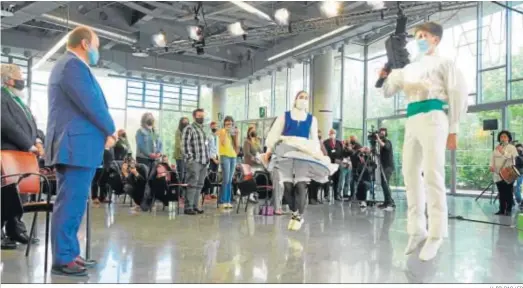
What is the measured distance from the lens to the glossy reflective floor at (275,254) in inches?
95.6

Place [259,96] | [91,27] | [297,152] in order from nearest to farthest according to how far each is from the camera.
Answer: [297,152]
[91,27]
[259,96]

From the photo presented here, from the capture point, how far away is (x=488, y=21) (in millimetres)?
10445

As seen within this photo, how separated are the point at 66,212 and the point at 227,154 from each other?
4.13 m

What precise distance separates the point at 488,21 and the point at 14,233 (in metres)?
10.7

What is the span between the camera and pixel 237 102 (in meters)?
17.2

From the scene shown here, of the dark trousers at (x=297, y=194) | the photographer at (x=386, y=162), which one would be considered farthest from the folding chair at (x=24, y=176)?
the photographer at (x=386, y=162)

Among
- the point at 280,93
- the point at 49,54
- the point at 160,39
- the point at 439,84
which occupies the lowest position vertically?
the point at 439,84

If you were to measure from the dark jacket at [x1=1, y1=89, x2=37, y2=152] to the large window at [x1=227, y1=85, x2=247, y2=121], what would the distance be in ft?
45.0

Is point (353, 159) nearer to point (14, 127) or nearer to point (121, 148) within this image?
point (121, 148)

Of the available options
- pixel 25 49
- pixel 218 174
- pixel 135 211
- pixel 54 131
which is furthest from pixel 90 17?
pixel 54 131

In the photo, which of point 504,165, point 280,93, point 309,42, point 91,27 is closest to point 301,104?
point 504,165

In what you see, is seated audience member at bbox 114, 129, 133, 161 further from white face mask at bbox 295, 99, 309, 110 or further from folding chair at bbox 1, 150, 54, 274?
folding chair at bbox 1, 150, 54, 274

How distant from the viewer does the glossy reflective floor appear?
2428 mm

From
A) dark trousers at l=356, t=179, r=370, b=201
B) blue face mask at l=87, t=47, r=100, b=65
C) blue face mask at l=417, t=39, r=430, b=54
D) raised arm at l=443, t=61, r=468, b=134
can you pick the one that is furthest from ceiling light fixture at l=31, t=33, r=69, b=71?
raised arm at l=443, t=61, r=468, b=134
